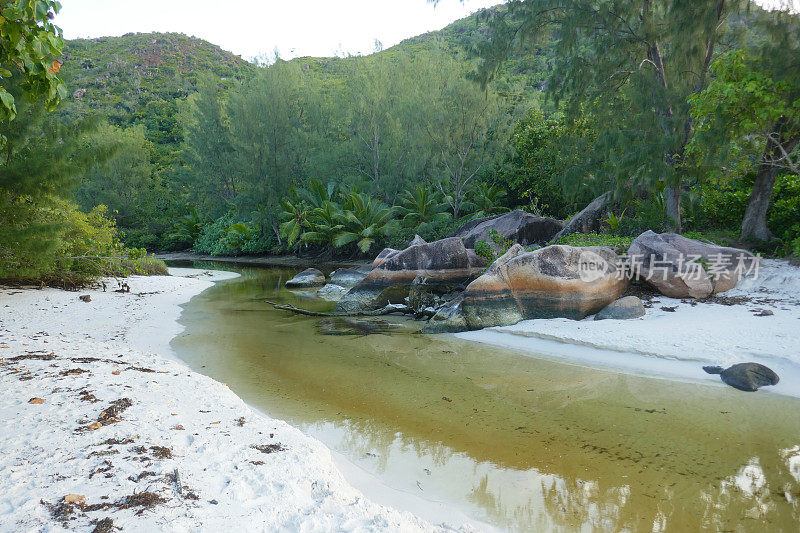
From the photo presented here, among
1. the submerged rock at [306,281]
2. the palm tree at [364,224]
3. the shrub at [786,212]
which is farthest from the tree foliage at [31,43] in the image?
the palm tree at [364,224]

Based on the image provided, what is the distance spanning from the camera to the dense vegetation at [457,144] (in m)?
7.89

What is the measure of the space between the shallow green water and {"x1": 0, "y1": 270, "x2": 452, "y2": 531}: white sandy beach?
0.62 meters

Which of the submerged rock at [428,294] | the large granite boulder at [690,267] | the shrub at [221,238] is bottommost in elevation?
the shrub at [221,238]

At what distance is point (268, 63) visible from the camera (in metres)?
27.5

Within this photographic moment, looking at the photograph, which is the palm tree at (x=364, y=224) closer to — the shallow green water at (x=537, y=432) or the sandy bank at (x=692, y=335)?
the sandy bank at (x=692, y=335)

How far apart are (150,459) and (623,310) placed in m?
6.80

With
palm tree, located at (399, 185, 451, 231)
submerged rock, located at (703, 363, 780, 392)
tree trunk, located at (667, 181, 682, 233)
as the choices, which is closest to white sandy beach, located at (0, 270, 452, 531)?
submerged rock, located at (703, 363, 780, 392)

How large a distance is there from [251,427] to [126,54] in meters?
72.6

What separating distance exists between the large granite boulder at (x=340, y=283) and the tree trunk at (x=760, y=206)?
8.85 meters

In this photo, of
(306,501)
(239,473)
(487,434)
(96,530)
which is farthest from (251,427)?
(487,434)

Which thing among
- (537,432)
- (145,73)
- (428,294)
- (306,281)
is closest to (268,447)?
(537,432)

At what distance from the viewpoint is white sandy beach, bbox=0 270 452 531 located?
2.20 metres

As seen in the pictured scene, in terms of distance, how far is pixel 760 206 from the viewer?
8.77m

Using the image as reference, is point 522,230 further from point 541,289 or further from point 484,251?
point 541,289
